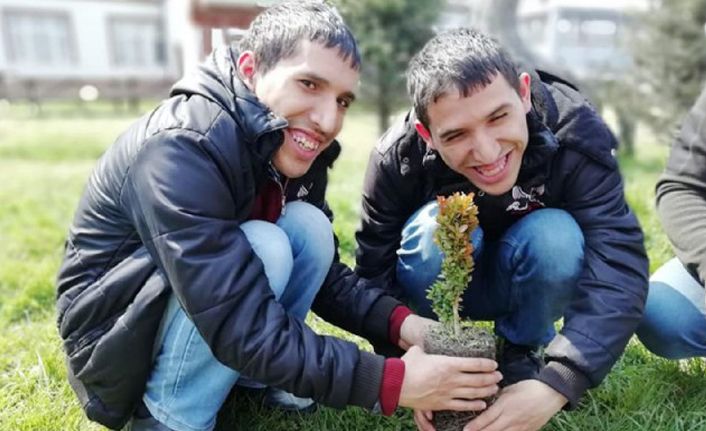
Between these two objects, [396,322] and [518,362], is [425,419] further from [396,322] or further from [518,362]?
[518,362]

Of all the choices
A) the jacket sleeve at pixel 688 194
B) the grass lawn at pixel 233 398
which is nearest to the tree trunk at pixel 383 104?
the grass lawn at pixel 233 398

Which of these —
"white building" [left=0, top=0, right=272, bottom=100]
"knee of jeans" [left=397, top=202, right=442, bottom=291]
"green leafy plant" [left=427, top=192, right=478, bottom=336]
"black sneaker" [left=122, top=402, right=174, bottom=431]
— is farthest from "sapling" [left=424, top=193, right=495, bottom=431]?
"white building" [left=0, top=0, right=272, bottom=100]

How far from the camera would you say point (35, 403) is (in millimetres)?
2193

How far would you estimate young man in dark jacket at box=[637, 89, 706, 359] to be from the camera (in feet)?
7.07

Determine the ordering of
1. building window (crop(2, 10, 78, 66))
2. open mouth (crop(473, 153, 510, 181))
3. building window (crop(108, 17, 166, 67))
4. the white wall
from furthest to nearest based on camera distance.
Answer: building window (crop(108, 17, 166, 67))
the white wall
building window (crop(2, 10, 78, 66))
open mouth (crop(473, 153, 510, 181))

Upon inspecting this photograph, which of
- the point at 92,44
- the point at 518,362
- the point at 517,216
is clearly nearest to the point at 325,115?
the point at 517,216

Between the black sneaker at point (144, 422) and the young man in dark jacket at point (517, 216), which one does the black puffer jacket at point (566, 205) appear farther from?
the black sneaker at point (144, 422)

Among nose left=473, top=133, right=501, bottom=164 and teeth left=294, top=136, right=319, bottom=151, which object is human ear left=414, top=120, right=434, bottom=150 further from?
teeth left=294, top=136, right=319, bottom=151

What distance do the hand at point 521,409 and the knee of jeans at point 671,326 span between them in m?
0.69

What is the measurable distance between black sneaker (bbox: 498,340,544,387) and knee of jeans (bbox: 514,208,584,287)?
0.33 metres

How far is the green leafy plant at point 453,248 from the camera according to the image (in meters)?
1.59

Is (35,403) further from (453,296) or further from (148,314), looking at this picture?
(453,296)

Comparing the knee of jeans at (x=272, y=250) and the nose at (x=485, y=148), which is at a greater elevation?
the nose at (x=485, y=148)

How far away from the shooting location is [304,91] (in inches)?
69.9
